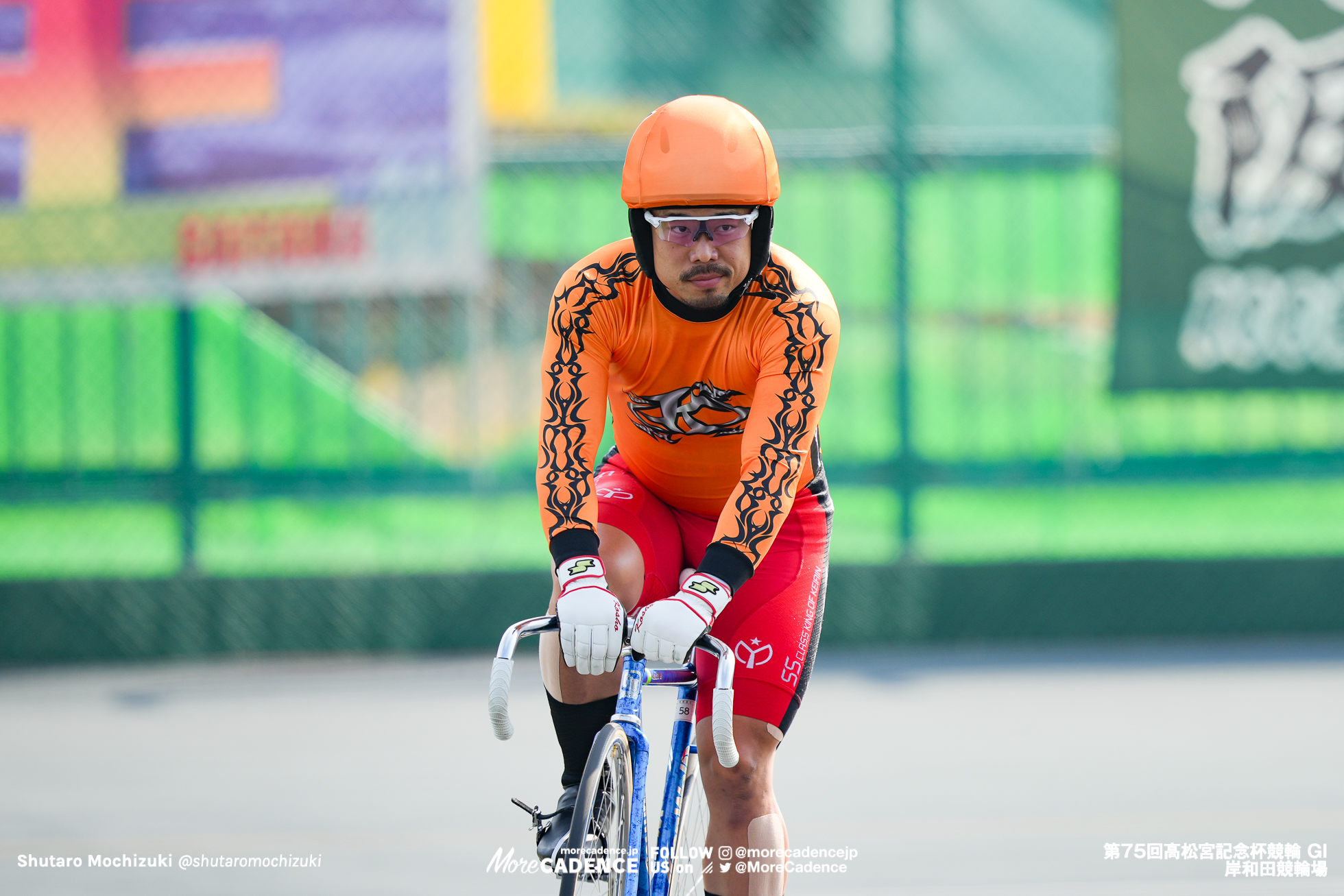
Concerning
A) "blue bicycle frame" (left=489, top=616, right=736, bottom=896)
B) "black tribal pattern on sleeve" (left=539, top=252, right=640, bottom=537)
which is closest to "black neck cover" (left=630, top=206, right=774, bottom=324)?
"black tribal pattern on sleeve" (left=539, top=252, right=640, bottom=537)

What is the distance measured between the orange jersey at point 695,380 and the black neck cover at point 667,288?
2cm

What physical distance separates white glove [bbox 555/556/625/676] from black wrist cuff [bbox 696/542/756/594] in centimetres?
25

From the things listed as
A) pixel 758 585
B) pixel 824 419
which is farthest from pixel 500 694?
pixel 824 419

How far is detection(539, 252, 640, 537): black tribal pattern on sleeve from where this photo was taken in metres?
3.26

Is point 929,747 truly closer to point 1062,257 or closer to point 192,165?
point 1062,257

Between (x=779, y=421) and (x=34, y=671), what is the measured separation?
5788 mm

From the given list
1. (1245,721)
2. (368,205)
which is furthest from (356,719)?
(1245,721)

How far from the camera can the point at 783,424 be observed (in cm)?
331

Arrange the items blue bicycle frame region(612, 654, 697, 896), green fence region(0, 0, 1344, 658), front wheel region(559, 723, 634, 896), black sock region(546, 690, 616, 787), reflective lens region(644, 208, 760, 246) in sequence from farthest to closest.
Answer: green fence region(0, 0, 1344, 658)
black sock region(546, 690, 616, 787)
reflective lens region(644, 208, 760, 246)
blue bicycle frame region(612, 654, 697, 896)
front wheel region(559, 723, 634, 896)

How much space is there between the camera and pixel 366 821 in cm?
504

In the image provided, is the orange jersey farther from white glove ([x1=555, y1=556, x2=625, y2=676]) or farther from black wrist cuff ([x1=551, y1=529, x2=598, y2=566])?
white glove ([x1=555, y1=556, x2=625, y2=676])

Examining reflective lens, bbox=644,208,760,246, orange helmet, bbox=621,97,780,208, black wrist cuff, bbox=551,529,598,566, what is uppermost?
orange helmet, bbox=621,97,780,208

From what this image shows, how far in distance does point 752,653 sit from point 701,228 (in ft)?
3.35

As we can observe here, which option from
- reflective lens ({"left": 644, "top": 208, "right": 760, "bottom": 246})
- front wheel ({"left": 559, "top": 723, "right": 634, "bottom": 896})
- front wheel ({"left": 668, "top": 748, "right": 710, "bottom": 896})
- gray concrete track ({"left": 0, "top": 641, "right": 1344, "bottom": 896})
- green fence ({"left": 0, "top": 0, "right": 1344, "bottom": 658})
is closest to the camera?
front wheel ({"left": 559, "top": 723, "right": 634, "bottom": 896})
